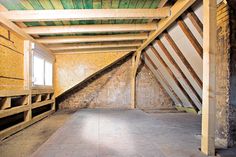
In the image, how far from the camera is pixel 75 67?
623 centimetres

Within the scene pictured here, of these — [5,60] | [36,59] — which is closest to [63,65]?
[36,59]

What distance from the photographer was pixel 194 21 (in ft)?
10.4

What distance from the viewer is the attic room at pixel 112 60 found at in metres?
2.38

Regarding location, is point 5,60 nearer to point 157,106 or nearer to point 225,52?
point 225,52

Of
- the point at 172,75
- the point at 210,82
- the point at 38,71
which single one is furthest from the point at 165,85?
the point at 210,82

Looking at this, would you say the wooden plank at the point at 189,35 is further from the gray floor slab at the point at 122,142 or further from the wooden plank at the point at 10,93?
the wooden plank at the point at 10,93

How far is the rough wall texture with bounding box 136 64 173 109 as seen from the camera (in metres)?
7.32

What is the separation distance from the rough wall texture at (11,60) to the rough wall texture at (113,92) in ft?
9.66

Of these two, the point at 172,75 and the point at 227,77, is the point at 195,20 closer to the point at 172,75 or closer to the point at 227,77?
the point at 227,77

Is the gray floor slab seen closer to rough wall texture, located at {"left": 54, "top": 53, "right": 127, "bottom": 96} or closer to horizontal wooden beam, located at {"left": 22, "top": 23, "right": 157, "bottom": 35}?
horizontal wooden beam, located at {"left": 22, "top": 23, "right": 157, "bottom": 35}

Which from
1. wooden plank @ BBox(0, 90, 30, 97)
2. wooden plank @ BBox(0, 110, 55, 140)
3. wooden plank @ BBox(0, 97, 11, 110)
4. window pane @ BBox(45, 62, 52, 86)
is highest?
window pane @ BBox(45, 62, 52, 86)

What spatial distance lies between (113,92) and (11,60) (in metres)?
4.02

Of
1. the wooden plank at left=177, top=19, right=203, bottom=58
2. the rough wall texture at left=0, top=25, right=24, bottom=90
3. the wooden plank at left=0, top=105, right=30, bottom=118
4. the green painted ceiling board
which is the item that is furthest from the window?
the wooden plank at left=177, top=19, right=203, bottom=58

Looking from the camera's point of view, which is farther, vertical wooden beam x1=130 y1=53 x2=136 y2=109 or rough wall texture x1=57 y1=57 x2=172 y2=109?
rough wall texture x1=57 y1=57 x2=172 y2=109
